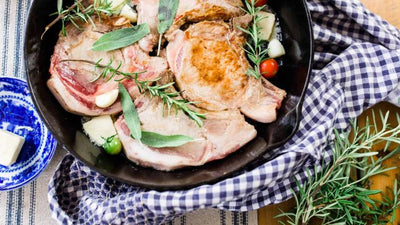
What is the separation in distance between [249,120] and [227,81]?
0.26 metres

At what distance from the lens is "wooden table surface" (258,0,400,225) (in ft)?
9.14

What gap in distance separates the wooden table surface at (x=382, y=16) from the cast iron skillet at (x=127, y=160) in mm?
337

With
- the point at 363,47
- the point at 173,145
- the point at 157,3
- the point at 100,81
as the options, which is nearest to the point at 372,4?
the point at 363,47

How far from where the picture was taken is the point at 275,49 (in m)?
2.63

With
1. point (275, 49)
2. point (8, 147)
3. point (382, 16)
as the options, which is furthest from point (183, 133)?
point (382, 16)

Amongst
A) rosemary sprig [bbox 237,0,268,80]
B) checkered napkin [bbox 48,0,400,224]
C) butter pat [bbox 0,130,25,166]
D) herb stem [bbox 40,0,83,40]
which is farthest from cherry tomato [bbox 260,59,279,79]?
butter pat [bbox 0,130,25,166]

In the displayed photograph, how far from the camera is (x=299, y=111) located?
234cm

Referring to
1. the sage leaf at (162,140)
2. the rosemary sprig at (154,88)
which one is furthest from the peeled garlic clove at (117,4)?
the sage leaf at (162,140)

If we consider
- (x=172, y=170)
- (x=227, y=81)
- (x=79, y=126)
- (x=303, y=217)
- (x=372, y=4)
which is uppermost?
(x=372, y=4)

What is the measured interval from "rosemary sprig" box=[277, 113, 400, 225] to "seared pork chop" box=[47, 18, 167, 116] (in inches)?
38.8

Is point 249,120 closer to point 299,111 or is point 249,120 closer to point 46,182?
point 299,111

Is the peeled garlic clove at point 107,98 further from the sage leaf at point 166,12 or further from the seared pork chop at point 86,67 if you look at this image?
the sage leaf at point 166,12

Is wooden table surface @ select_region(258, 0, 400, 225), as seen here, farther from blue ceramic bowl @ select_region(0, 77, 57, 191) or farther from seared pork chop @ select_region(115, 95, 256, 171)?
blue ceramic bowl @ select_region(0, 77, 57, 191)

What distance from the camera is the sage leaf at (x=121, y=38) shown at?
96.1 inches
